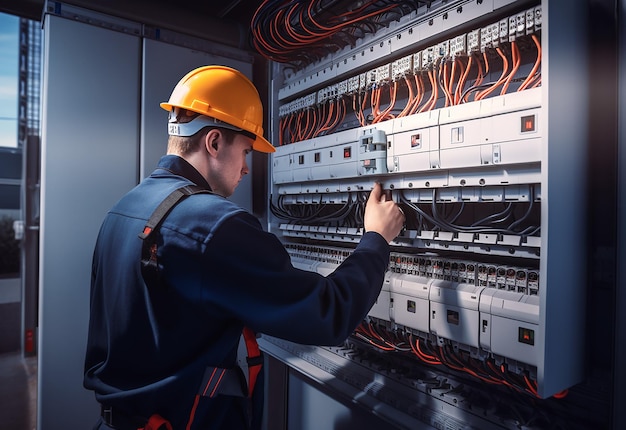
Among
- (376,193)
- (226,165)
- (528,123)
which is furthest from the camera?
(376,193)

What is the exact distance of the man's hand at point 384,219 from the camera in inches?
50.4

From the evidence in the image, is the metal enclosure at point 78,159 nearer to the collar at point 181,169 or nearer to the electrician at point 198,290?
the electrician at point 198,290

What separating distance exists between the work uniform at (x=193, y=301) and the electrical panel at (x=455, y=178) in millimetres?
333

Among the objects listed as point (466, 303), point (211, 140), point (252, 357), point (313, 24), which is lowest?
point (252, 357)

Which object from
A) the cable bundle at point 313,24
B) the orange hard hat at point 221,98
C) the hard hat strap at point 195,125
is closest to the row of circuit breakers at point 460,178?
the cable bundle at point 313,24

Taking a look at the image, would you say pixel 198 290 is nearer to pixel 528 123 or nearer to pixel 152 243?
pixel 152 243

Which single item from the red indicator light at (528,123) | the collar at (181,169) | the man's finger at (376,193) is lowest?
the man's finger at (376,193)

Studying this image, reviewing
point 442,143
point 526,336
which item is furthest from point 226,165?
point 526,336

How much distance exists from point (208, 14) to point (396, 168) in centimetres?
150

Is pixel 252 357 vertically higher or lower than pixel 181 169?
lower

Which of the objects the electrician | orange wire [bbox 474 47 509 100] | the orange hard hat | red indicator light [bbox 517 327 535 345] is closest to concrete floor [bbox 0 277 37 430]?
the electrician

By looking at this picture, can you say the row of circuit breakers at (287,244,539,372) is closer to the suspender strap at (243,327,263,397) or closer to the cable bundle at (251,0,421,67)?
the suspender strap at (243,327,263,397)

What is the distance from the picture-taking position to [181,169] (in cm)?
110

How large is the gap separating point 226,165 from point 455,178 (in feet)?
2.25
